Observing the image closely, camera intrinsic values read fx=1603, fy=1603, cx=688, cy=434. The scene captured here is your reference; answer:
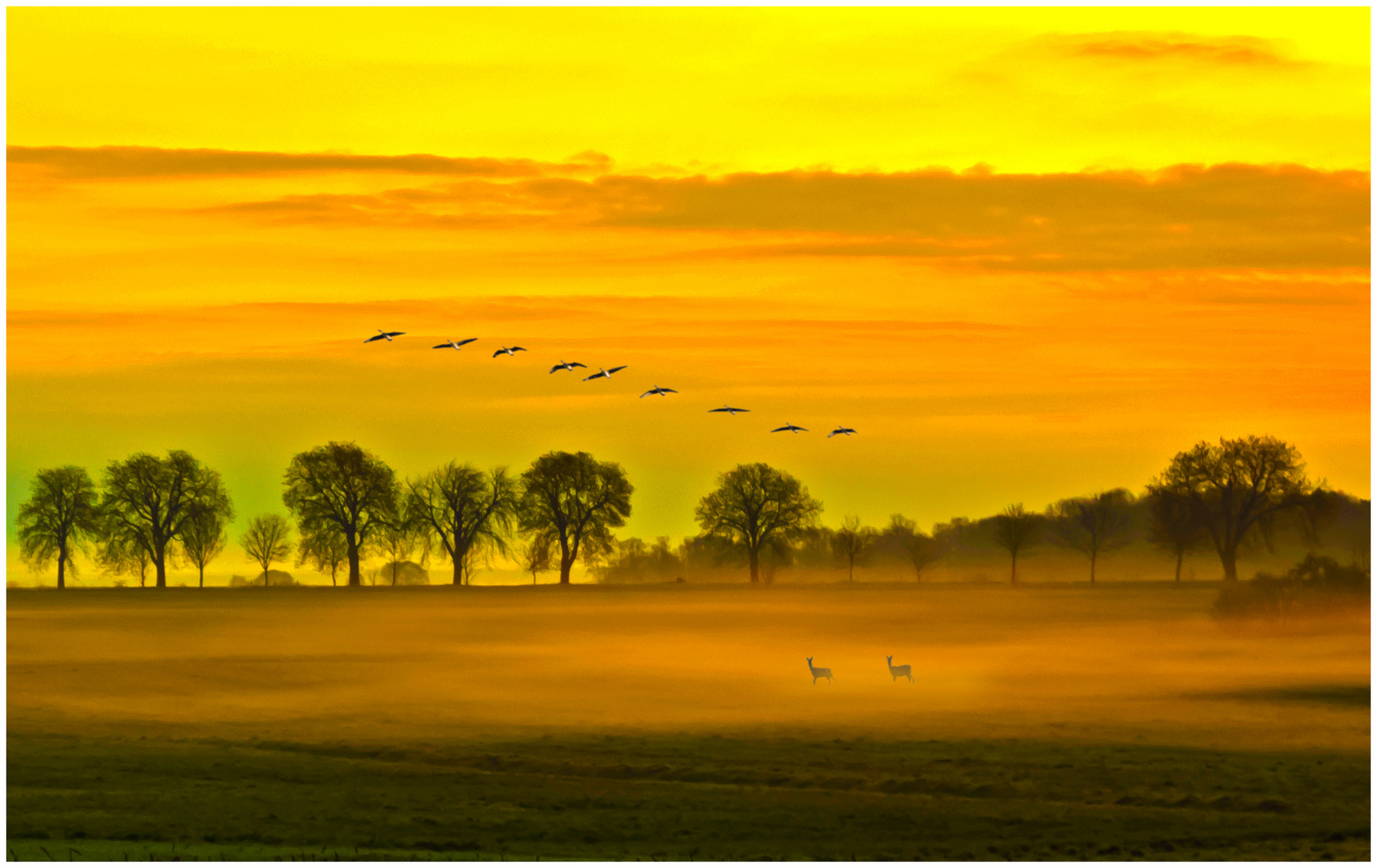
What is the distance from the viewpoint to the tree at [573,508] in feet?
364

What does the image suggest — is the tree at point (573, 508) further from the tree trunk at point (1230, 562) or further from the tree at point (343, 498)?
the tree trunk at point (1230, 562)

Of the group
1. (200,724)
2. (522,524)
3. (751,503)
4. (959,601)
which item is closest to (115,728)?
(200,724)

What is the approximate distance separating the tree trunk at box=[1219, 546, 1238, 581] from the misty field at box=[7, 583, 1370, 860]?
44.4 m

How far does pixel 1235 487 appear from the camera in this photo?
105750 mm

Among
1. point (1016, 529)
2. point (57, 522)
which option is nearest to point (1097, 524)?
point (1016, 529)

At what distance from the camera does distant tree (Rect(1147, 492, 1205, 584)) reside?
107562 millimetres

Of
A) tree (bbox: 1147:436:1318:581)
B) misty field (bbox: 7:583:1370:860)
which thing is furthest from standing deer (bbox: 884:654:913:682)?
tree (bbox: 1147:436:1318:581)

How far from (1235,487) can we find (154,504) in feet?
235

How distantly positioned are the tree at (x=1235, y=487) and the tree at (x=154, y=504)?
6448 cm

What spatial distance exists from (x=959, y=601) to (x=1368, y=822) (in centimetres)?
6791

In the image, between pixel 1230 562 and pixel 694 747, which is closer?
pixel 694 747

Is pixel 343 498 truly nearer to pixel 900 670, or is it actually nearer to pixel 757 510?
pixel 757 510

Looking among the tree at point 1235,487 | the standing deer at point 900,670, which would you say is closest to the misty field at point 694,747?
the standing deer at point 900,670

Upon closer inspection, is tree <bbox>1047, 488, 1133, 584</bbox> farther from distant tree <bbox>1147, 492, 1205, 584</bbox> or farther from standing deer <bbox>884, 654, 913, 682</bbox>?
standing deer <bbox>884, 654, 913, 682</bbox>
